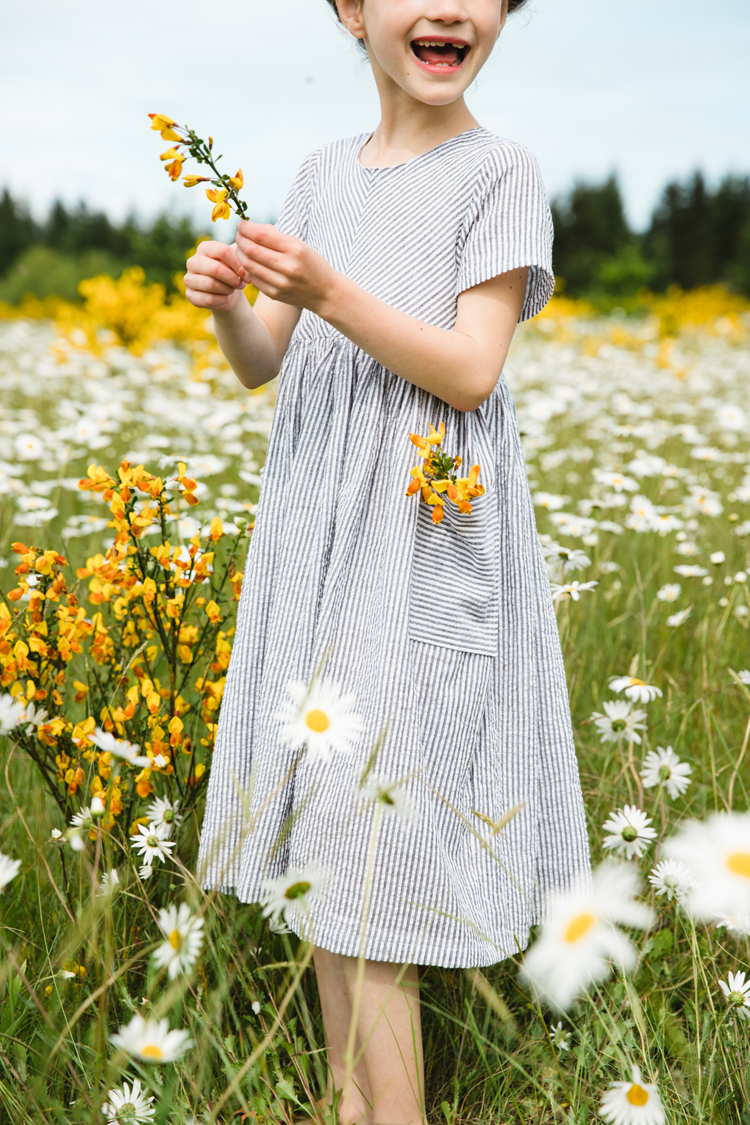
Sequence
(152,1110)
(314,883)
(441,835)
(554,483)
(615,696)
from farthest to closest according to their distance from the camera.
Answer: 1. (554,483)
2. (615,696)
3. (441,835)
4. (152,1110)
5. (314,883)

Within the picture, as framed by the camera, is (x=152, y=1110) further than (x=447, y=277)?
No

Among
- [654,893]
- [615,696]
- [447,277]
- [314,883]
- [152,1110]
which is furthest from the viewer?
[615,696]

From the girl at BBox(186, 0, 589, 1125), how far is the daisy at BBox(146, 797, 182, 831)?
0.32 feet

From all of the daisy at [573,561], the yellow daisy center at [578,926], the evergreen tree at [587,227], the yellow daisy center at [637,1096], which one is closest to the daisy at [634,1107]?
the yellow daisy center at [637,1096]

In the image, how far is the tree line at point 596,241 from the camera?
23.1m

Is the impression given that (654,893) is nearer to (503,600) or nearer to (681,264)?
(503,600)

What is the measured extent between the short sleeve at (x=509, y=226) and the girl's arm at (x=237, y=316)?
0.78 ft

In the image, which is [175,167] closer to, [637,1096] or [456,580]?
[456,580]

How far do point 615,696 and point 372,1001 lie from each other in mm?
895

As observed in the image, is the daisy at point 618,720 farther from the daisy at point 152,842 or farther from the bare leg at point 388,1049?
the daisy at point 152,842

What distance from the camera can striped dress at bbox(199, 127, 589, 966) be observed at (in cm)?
91

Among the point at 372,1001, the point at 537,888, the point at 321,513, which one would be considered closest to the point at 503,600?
the point at 321,513

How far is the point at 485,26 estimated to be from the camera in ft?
3.32

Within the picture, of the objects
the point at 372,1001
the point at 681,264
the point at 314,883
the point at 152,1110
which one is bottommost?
the point at 152,1110
